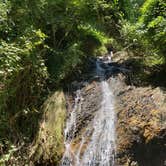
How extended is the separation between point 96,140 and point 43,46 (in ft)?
11.3

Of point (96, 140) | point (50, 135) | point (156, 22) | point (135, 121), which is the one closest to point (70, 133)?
point (50, 135)

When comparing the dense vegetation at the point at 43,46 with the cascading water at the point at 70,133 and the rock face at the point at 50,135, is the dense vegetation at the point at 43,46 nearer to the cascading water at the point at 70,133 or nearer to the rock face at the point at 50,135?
the rock face at the point at 50,135

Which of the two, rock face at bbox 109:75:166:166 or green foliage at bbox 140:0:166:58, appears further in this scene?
green foliage at bbox 140:0:166:58

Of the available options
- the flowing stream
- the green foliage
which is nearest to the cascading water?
the flowing stream

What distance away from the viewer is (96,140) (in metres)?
7.51

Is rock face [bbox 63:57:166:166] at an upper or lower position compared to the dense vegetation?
lower

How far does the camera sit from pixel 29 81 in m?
8.88

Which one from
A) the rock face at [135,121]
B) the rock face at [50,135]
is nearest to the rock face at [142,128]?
the rock face at [135,121]

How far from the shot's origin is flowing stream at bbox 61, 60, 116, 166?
7.12 meters

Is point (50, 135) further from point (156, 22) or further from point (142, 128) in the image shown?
point (156, 22)

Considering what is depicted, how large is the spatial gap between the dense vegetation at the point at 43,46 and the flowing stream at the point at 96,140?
0.98 meters

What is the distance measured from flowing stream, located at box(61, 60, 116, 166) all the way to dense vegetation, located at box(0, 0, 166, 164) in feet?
3.20

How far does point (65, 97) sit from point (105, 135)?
1979 millimetres

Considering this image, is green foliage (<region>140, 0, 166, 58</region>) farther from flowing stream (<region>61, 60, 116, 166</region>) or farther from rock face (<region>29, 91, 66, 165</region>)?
rock face (<region>29, 91, 66, 165</region>)
